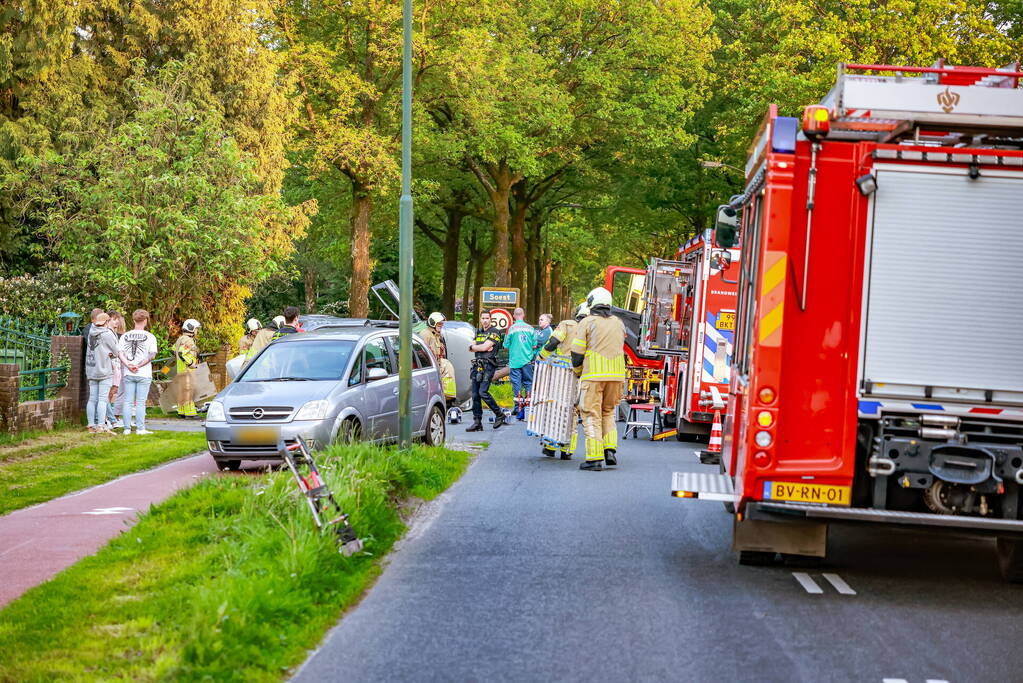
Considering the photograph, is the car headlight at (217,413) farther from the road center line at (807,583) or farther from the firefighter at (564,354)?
the road center line at (807,583)

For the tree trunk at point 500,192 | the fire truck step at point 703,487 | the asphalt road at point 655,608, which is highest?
the tree trunk at point 500,192

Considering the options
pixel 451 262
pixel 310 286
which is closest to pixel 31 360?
pixel 451 262

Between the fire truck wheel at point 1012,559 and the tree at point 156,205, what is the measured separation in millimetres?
16716

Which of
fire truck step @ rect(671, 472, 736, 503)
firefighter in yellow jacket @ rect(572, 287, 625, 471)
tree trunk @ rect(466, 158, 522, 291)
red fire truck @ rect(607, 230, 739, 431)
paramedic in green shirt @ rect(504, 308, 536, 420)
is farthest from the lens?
tree trunk @ rect(466, 158, 522, 291)

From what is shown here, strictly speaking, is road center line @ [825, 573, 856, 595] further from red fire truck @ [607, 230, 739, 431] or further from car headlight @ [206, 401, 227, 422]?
red fire truck @ [607, 230, 739, 431]

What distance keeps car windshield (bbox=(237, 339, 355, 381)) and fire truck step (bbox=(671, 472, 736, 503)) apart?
621cm

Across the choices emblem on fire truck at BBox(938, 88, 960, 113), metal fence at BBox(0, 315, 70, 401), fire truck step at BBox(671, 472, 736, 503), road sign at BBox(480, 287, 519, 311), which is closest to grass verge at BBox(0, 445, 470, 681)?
fire truck step at BBox(671, 472, 736, 503)

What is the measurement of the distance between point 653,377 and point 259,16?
12.0 meters

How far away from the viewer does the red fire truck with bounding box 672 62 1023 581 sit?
7.81 meters

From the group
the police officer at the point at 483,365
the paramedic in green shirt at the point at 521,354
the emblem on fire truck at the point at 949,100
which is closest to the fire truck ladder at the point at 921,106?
the emblem on fire truck at the point at 949,100

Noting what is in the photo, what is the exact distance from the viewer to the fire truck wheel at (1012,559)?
8.52 metres

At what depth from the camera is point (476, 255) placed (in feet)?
164

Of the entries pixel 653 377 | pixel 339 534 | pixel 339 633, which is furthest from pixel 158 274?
pixel 339 633

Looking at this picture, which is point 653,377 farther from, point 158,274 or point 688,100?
point 688,100
